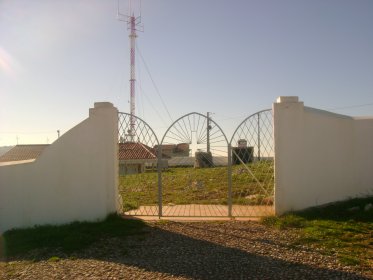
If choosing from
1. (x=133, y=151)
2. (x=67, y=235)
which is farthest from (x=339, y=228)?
(x=133, y=151)

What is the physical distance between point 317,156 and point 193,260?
4107 mm

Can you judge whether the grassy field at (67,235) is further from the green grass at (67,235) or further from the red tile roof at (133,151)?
the red tile roof at (133,151)

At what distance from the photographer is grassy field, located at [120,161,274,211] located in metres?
10.4

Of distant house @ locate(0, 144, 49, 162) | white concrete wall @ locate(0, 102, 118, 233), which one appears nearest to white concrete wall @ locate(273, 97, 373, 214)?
white concrete wall @ locate(0, 102, 118, 233)

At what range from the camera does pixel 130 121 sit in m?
8.77

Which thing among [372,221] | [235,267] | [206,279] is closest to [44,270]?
[206,279]

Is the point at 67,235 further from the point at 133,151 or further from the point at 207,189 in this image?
the point at 207,189

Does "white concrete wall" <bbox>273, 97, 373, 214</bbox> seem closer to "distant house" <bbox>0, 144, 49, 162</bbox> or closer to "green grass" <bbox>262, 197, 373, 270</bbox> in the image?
"green grass" <bbox>262, 197, 373, 270</bbox>

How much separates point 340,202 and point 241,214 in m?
2.13

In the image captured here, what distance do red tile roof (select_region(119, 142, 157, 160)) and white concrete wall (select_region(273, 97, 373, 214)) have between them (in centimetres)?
313

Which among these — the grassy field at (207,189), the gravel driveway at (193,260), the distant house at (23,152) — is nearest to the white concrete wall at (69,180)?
the gravel driveway at (193,260)

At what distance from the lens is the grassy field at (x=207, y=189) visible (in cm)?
1039

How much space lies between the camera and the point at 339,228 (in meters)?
6.96

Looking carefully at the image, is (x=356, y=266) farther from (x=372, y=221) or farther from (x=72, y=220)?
(x=72, y=220)
